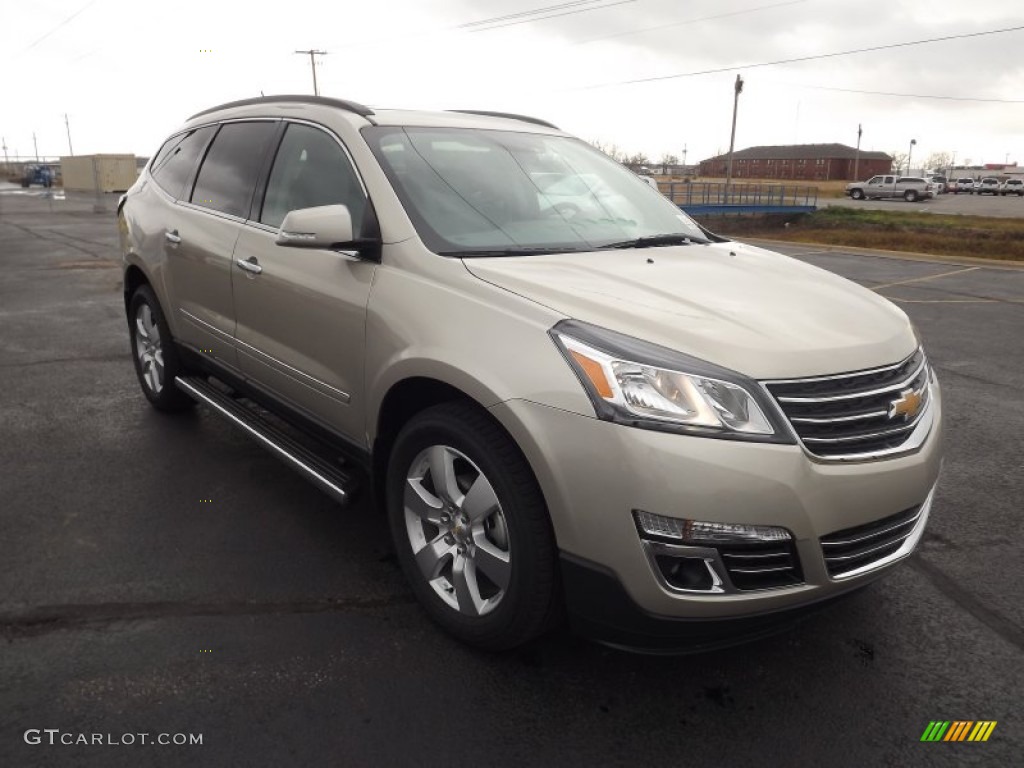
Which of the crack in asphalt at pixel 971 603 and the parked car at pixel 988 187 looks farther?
the parked car at pixel 988 187

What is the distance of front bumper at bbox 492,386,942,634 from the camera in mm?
2139

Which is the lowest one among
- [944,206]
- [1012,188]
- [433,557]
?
[944,206]

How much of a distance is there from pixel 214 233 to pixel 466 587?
2467 millimetres

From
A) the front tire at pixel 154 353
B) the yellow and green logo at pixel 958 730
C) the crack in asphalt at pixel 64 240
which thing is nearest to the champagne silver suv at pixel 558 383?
the yellow and green logo at pixel 958 730

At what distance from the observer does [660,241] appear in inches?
139

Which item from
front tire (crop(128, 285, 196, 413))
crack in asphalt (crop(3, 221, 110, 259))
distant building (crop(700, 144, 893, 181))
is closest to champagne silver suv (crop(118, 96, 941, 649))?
front tire (crop(128, 285, 196, 413))

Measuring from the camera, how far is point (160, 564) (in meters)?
3.31

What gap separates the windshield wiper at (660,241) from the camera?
11.1ft

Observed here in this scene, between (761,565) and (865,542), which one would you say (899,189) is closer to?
(865,542)

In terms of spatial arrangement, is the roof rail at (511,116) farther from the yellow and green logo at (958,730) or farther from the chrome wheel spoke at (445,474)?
the yellow and green logo at (958,730)

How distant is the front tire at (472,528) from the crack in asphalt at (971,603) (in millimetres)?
1377

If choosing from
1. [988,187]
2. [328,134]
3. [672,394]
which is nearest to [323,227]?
[328,134]

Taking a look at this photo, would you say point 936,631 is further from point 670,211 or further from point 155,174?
point 155,174

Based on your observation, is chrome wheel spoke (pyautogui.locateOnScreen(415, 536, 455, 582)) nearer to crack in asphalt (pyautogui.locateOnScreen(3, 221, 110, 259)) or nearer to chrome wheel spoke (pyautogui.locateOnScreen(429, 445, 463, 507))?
chrome wheel spoke (pyautogui.locateOnScreen(429, 445, 463, 507))
